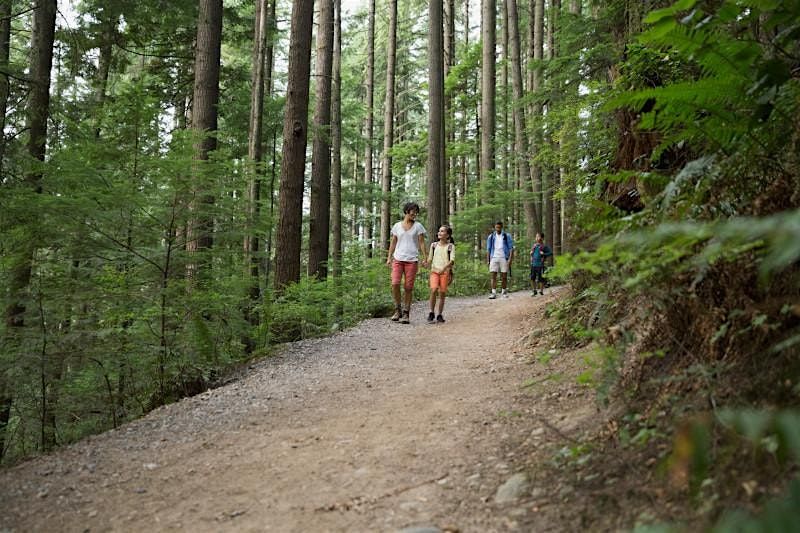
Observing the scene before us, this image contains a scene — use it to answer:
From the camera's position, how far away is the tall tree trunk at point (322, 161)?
1298 centimetres

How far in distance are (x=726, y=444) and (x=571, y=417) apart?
148 cm

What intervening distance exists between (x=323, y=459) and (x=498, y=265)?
35.3 feet

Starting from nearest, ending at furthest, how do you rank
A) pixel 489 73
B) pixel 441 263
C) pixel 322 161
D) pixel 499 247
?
pixel 441 263 → pixel 499 247 → pixel 322 161 → pixel 489 73

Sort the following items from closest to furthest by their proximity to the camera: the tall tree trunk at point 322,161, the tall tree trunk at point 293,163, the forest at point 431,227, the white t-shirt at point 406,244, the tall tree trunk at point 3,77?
the forest at point 431,227, the tall tree trunk at point 3,77, the white t-shirt at point 406,244, the tall tree trunk at point 293,163, the tall tree trunk at point 322,161

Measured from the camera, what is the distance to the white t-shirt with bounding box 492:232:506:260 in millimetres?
13672

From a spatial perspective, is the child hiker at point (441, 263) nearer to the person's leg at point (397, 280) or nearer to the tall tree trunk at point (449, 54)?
the person's leg at point (397, 280)

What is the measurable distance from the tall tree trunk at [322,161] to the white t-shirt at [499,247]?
168 inches

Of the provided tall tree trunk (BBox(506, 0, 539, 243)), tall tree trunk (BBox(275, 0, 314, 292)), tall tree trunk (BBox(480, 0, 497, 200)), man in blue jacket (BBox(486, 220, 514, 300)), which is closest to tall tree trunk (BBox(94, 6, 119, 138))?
tall tree trunk (BBox(275, 0, 314, 292))

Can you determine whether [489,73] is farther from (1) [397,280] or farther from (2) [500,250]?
(1) [397,280]

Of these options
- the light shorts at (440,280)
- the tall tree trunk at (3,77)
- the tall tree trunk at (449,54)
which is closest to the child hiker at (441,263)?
the light shorts at (440,280)

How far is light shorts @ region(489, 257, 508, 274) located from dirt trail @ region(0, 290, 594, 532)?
7793 mm

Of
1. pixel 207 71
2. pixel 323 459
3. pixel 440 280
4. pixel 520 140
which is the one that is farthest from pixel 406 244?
pixel 520 140

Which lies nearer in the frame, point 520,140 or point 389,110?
point 520,140

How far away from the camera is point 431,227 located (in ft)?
54.1
